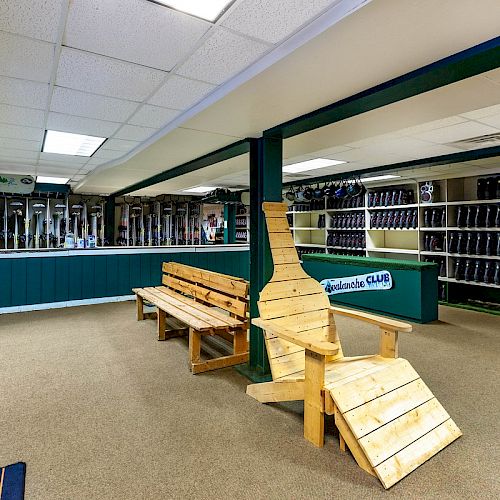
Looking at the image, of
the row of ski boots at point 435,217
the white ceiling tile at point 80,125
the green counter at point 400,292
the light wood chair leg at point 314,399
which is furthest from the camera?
the row of ski boots at point 435,217

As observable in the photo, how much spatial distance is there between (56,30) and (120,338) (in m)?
3.67

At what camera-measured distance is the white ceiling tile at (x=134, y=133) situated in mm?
3713

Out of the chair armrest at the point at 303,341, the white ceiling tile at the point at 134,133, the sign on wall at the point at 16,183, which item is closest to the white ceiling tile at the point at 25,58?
the white ceiling tile at the point at 134,133

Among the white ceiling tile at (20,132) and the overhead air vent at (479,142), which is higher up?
the overhead air vent at (479,142)

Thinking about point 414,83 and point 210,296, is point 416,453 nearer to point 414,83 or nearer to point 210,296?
point 414,83

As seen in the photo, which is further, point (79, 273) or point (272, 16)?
point (79, 273)

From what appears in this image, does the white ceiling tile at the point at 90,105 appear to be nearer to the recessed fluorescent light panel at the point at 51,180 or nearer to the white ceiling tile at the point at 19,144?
the white ceiling tile at the point at 19,144

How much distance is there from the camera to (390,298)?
19.1 feet

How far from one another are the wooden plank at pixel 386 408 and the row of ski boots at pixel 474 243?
183 inches

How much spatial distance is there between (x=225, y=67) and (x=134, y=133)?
6.41 feet

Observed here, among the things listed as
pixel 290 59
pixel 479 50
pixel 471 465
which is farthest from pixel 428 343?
pixel 290 59

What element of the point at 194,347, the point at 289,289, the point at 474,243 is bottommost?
the point at 194,347

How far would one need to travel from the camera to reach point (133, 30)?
1.86 metres

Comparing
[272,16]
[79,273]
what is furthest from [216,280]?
[79,273]
